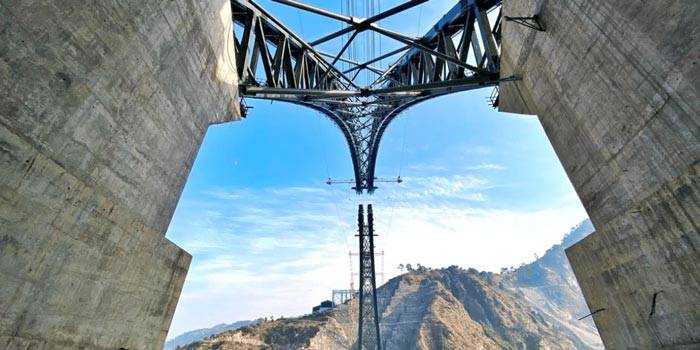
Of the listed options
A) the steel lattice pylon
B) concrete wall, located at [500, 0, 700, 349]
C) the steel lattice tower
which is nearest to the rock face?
the steel lattice tower

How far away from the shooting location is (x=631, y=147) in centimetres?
672

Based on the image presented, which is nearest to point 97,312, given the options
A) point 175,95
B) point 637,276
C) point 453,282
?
point 175,95

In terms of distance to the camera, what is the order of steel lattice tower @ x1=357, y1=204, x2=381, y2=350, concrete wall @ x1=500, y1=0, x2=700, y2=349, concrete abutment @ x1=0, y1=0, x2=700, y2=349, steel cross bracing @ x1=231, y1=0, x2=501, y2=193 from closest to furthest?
concrete abutment @ x1=0, y1=0, x2=700, y2=349
concrete wall @ x1=500, y1=0, x2=700, y2=349
steel cross bracing @ x1=231, y1=0, x2=501, y2=193
steel lattice tower @ x1=357, y1=204, x2=381, y2=350

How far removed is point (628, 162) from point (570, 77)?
A: 8.84 feet

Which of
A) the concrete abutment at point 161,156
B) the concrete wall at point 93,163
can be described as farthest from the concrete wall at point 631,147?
the concrete wall at point 93,163

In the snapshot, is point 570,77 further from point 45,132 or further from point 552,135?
point 45,132

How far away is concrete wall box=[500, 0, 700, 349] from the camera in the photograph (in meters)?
5.48

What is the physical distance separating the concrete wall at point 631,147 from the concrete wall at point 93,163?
9.77 metres

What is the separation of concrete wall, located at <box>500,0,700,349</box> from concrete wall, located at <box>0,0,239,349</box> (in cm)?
977

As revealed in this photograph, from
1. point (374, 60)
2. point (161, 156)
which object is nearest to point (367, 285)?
point (374, 60)

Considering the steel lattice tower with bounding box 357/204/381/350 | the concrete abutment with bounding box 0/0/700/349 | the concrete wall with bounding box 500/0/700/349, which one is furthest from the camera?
the steel lattice tower with bounding box 357/204/381/350

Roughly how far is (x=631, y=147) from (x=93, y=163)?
34.6 feet

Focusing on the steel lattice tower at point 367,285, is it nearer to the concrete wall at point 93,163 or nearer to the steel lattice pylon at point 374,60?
the steel lattice pylon at point 374,60

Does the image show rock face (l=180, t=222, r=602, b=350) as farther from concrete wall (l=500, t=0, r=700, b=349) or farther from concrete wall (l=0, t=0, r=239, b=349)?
concrete wall (l=500, t=0, r=700, b=349)
